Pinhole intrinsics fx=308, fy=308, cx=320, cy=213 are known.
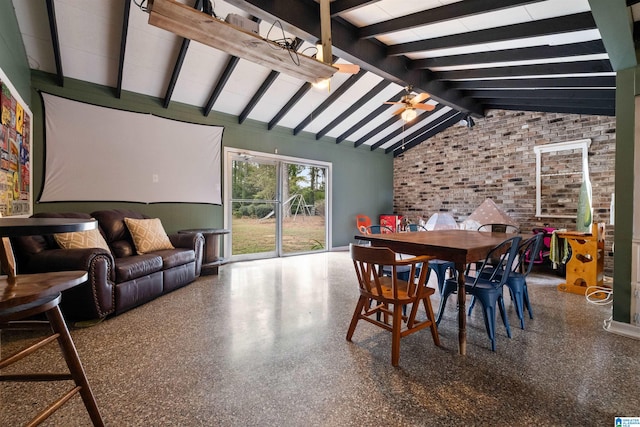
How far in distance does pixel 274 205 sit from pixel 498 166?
485 cm

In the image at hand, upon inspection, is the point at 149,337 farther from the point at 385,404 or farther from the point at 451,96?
the point at 451,96

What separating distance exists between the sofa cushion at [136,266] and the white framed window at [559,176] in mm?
6639

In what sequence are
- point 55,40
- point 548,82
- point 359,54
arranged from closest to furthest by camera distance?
point 55,40 → point 359,54 → point 548,82

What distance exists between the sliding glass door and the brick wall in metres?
2.54

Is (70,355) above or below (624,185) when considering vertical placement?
below

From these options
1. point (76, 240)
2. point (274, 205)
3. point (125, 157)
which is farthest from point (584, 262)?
point (125, 157)

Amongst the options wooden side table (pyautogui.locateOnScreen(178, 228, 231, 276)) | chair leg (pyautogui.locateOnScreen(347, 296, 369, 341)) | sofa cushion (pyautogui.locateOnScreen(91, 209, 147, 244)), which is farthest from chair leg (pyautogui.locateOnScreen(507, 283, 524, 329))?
sofa cushion (pyautogui.locateOnScreen(91, 209, 147, 244))

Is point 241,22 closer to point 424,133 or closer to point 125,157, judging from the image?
point 125,157

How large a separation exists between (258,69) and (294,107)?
128 cm

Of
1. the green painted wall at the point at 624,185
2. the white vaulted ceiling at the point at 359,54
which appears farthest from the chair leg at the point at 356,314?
the white vaulted ceiling at the point at 359,54

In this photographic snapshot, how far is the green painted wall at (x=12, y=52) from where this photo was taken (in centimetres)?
280

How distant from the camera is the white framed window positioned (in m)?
5.49

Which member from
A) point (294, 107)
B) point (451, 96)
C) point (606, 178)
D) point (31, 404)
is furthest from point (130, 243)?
point (606, 178)

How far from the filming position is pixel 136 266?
3.23 meters
